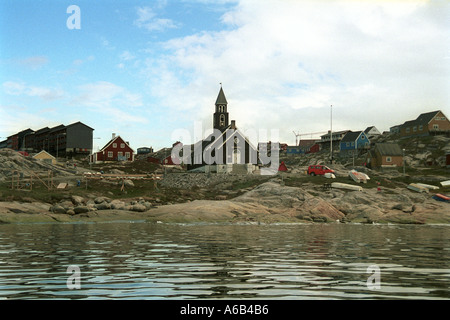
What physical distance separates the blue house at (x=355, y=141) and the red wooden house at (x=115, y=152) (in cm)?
6005

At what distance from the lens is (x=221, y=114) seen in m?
86.0

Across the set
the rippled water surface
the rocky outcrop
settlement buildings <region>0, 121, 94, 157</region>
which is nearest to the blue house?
settlement buildings <region>0, 121, 94, 157</region>

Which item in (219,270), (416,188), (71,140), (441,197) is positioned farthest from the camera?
(71,140)

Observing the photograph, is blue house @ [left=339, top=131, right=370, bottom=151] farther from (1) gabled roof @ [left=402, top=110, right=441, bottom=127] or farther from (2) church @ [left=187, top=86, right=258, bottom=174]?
(2) church @ [left=187, top=86, right=258, bottom=174]

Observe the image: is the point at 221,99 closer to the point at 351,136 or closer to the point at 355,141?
the point at 355,141

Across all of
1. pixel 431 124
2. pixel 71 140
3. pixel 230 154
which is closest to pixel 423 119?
pixel 431 124

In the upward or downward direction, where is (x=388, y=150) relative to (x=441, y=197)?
upward

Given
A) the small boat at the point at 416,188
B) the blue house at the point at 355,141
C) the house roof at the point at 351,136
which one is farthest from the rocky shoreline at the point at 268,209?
the house roof at the point at 351,136

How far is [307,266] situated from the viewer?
15336 millimetres

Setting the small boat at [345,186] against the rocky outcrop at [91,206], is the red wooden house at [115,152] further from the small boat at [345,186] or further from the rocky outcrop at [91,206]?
the small boat at [345,186]

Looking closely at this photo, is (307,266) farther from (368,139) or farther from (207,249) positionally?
(368,139)

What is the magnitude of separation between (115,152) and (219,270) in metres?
95.2
